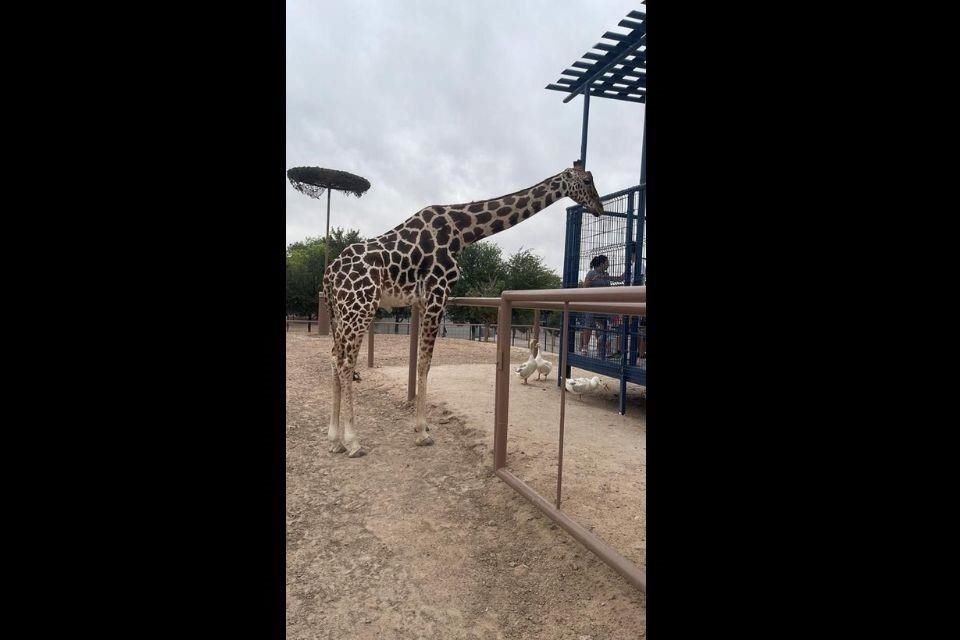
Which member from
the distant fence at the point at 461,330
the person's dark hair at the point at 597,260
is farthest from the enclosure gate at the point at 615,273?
the distant fence at the point at 461,330

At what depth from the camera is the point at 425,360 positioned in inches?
153

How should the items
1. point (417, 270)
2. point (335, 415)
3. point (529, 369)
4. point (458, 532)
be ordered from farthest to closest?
point (529, 369) → point (417, 270) → point (335, 415) → point (458, 532)

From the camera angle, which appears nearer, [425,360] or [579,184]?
[425,360]

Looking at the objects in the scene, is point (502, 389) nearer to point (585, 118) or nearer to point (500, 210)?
point (500, 210)

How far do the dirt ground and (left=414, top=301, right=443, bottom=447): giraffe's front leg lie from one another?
0.40 feet

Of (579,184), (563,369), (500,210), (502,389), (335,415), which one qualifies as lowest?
(335,415)

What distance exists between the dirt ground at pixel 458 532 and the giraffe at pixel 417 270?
40 centimetres

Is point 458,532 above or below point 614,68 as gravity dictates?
below

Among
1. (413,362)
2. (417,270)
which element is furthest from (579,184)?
(413,362)

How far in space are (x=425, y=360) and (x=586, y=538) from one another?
2.06 metres

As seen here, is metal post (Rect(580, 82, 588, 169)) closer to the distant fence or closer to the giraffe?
the giraffe

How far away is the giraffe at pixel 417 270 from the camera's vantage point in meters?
3.71

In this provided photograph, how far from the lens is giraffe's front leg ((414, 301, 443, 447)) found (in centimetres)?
383
